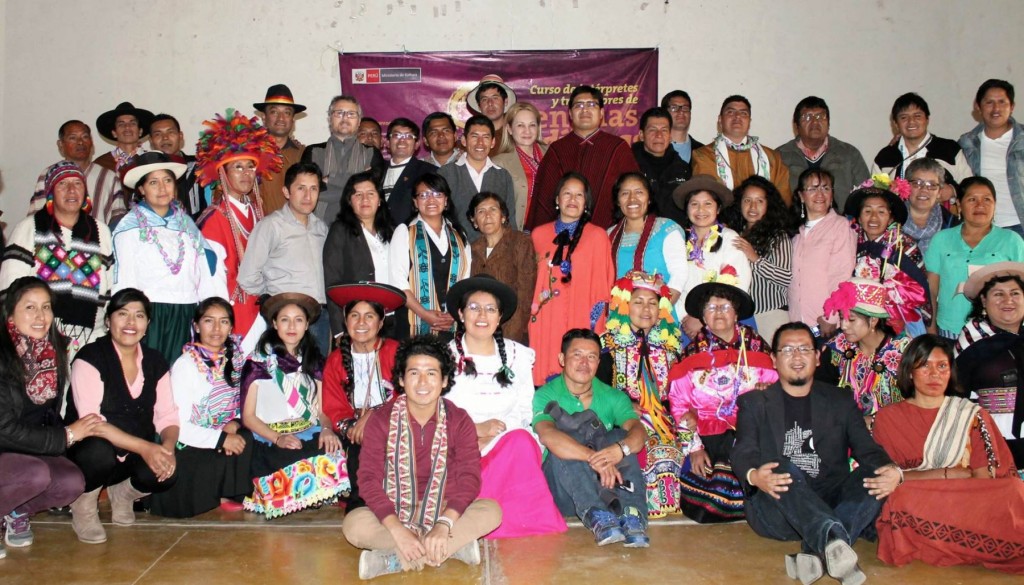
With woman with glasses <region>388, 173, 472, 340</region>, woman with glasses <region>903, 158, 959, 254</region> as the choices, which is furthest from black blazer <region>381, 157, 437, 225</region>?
woman with glasses <region>903, 158, 959, 254</region>

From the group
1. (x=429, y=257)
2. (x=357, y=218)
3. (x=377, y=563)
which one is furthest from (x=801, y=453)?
(x=357, y=218)

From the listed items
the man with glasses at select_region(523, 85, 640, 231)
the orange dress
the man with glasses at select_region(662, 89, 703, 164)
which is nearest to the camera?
the orange dress

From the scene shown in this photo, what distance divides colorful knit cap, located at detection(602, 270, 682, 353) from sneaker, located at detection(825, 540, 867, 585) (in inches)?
60.8

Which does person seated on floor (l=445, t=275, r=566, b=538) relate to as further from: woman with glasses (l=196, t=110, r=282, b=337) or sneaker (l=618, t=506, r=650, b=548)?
woman with glasses (l=196, t=110, r=282, b=337)

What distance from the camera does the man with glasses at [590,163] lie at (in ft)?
18.3

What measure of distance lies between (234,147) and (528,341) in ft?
6.63

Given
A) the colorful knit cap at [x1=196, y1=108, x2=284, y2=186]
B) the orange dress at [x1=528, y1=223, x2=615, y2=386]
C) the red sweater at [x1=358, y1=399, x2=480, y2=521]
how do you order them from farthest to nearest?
the colorful knit cap at [x1=196, y1=108, x2=284, y2=186]
the orange dress at [x1=528, y1=223, x2=615, y2=386]
the red sweater at [x1=358, y1=399, x2=480, y2=521]

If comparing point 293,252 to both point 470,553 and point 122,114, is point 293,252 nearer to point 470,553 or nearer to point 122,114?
point 470,553

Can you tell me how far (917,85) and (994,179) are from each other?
2100 millimetres

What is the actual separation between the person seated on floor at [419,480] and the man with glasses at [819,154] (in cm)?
335

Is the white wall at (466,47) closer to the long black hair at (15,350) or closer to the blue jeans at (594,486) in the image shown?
the long black hair at (15,350)

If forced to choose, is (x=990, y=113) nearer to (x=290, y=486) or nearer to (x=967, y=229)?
(x=967, y=229)

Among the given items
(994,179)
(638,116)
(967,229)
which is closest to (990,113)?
(994,179)

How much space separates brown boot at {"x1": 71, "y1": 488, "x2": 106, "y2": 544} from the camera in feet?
12.8
